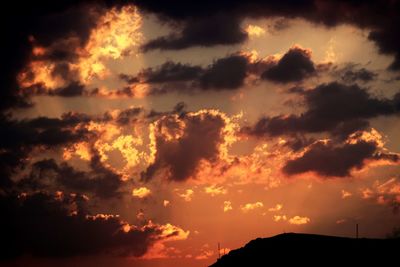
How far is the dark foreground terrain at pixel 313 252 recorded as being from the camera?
74713 millimetres

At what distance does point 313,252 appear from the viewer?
255ft

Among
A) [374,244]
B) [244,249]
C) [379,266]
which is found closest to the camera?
[379,266]

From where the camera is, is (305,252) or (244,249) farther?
(244,249)

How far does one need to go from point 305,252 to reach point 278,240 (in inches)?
197

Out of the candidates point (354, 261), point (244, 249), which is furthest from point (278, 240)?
point (354, 261)

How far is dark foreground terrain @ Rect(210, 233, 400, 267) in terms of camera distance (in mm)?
74713

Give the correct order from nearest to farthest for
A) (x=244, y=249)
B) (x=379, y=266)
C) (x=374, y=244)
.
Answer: (x=379, y=266) → (x=374, y=244) → (x=244, y=249)

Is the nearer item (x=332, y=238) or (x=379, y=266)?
(x=379, y=266)

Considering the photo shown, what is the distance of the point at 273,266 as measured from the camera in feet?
254

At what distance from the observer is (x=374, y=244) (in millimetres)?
77625

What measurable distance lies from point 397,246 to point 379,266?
4945 mm

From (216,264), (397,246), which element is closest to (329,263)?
(397,246)

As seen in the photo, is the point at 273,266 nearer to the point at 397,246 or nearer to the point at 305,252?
the point at 305,252

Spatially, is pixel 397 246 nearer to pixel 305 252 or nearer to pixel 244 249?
pixel 305 252
